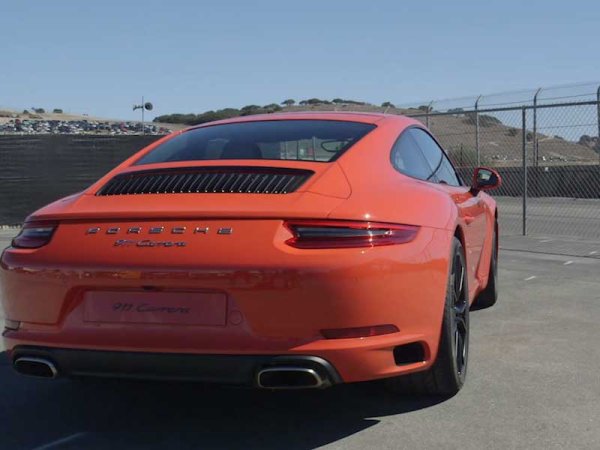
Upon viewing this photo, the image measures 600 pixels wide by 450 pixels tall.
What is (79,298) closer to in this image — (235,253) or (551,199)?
(235,253)

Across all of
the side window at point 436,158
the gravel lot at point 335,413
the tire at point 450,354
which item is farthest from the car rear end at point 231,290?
the side window at point 436,158

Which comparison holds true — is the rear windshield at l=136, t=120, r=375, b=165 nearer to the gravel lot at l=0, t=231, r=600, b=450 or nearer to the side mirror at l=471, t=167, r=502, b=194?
the gravel lot at l=0, t=231, r=600, b=450

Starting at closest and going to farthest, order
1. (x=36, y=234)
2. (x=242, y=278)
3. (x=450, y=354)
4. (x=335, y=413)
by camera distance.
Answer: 1. (x=242, y=278)
2. (x=36, y=234)
3. (x=450, y=354)
4. (x=335, y=413)

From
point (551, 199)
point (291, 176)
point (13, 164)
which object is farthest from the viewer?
point (551, 199)

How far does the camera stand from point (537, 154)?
14.1 m

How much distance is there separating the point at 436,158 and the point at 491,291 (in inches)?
67.6

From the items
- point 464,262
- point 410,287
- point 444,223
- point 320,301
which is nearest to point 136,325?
point 320,301

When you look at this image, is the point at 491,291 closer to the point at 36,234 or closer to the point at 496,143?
the point at 36,234

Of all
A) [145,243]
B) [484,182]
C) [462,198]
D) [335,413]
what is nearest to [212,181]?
[145,243]

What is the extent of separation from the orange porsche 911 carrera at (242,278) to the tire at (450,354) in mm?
15

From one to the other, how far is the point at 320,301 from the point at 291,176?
67 centimetres

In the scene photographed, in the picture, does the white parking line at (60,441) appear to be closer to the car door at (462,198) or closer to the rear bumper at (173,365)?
the rear bumper at (173,365)

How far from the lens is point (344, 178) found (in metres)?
3.30

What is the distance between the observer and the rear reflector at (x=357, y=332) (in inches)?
116
